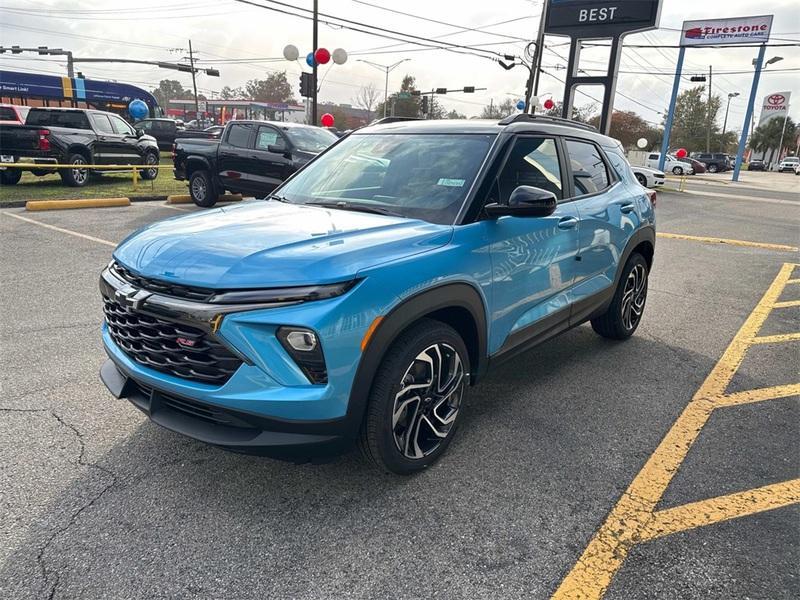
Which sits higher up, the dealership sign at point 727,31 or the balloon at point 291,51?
the dealership sign at point 727,31

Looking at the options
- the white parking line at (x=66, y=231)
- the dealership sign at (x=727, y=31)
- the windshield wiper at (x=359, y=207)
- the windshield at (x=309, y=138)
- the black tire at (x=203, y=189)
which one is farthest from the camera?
the dealership sign at (x=727, y=31)

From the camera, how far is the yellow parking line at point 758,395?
393cm

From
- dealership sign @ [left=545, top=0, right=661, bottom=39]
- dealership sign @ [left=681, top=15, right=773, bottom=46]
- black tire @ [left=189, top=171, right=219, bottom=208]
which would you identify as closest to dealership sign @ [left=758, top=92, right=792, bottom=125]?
dealership sign @ [left=681, top=15, right=773, bottom=46]

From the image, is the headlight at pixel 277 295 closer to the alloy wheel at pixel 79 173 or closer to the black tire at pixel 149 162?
the alloy wheel at pixel 79 173

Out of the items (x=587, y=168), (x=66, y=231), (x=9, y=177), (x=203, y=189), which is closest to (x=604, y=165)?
(x=587, y=168)

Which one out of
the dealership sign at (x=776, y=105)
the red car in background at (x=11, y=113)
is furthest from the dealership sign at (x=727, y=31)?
the dealership sign at (x=776, y=105)

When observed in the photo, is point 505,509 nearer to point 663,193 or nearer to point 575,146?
point 575,146

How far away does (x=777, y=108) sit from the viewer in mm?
84312

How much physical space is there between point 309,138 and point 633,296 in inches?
309

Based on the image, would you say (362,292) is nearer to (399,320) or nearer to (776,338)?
(399,320)

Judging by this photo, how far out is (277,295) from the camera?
2.24m

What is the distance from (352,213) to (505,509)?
5.66ft

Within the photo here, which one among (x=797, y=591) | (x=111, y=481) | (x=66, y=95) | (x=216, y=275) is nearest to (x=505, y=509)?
(x=797, y=591)

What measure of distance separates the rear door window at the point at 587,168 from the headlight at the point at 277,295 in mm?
2430
